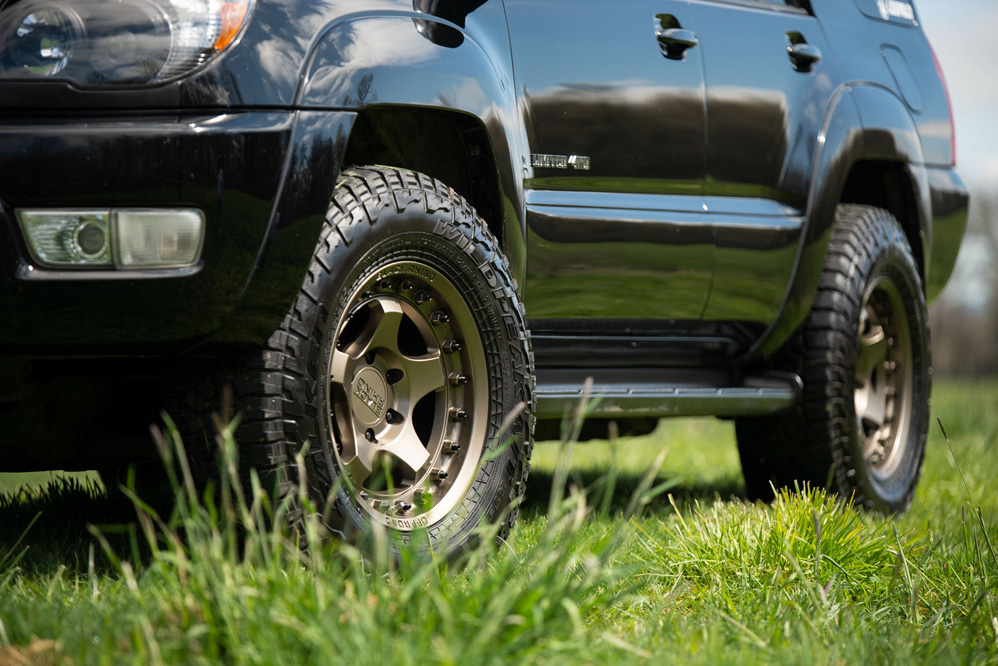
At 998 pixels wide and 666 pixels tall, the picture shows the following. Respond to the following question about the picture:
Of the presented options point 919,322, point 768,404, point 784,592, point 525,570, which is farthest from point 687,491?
point 525,570

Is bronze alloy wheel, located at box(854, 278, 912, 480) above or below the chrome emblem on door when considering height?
below

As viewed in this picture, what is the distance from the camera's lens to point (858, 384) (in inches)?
175

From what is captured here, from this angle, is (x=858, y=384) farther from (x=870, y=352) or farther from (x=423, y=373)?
(x=423, y=373)

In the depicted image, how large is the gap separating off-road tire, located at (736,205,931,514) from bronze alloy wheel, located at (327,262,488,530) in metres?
1.55

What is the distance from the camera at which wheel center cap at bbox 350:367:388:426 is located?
2623 millimetres

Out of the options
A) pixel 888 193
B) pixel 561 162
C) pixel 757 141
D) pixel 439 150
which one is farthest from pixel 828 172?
pixel 439 150

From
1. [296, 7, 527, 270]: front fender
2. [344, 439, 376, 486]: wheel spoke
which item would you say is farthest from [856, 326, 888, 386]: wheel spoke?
[344, 439, 376, 486]: wheel spoke

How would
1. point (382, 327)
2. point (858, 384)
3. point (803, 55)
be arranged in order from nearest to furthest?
point (382, 327) → point (803, 55) → point (858, 384)

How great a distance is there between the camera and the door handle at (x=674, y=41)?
3.46m

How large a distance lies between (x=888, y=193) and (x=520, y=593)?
3369mm

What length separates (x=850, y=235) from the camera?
163 inches

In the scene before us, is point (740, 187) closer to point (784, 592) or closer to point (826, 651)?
point (784, 592)

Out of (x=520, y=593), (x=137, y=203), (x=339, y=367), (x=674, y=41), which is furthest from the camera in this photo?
(x=674, y=41)

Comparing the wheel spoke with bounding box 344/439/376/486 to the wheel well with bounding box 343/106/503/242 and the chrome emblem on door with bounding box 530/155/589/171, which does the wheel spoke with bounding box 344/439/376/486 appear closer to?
the wheel well with bounding box 343/106/503/242
